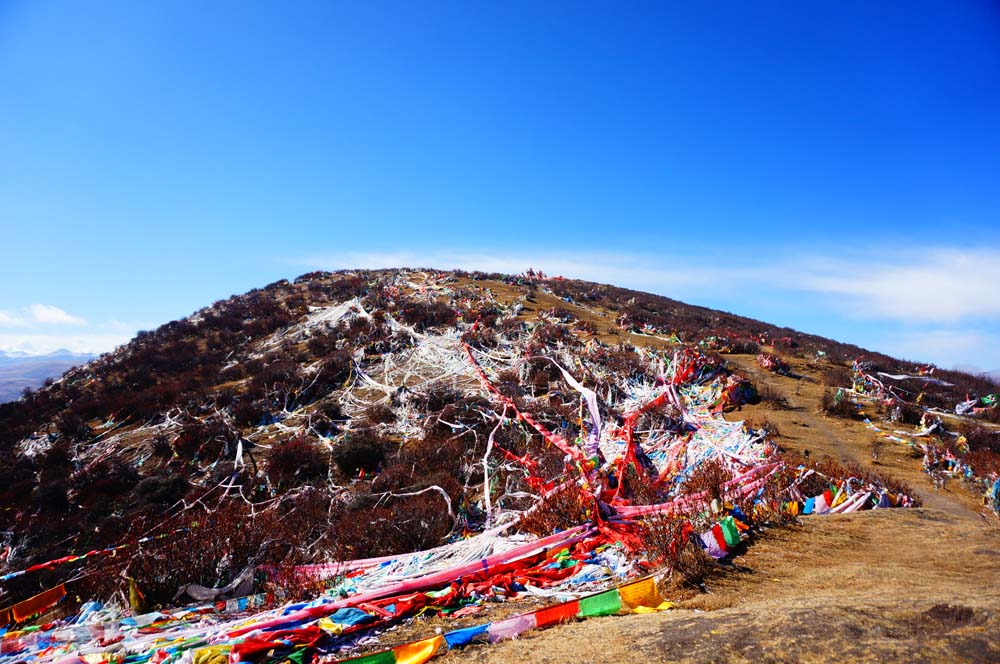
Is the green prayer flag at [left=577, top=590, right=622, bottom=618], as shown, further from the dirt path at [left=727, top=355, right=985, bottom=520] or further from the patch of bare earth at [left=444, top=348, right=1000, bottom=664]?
the dirt path at [left=727, top=355, right=985, bottom=520]

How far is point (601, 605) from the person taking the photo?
3480mm

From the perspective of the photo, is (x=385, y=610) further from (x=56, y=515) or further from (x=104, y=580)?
(x=56, y=515)

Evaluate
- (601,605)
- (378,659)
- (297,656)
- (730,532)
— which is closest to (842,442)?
(730,532)

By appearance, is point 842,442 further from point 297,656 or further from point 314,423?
point 314,423

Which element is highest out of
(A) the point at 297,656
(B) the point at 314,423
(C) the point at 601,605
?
(B) the point at 314,423

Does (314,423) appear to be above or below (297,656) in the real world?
above

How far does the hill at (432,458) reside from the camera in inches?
184

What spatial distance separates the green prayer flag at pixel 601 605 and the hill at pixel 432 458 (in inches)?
18.3

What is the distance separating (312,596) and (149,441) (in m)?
8.66

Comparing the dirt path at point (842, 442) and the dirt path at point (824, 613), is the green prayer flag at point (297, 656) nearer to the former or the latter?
the dirt path at point (824, 613)

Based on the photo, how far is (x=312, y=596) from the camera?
167 inches

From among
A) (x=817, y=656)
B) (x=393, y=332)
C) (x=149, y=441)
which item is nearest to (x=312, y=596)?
(x=817, y=656)

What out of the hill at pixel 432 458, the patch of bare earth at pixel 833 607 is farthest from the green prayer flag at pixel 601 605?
the hill at pixel 432 458

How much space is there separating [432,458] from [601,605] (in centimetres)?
531
